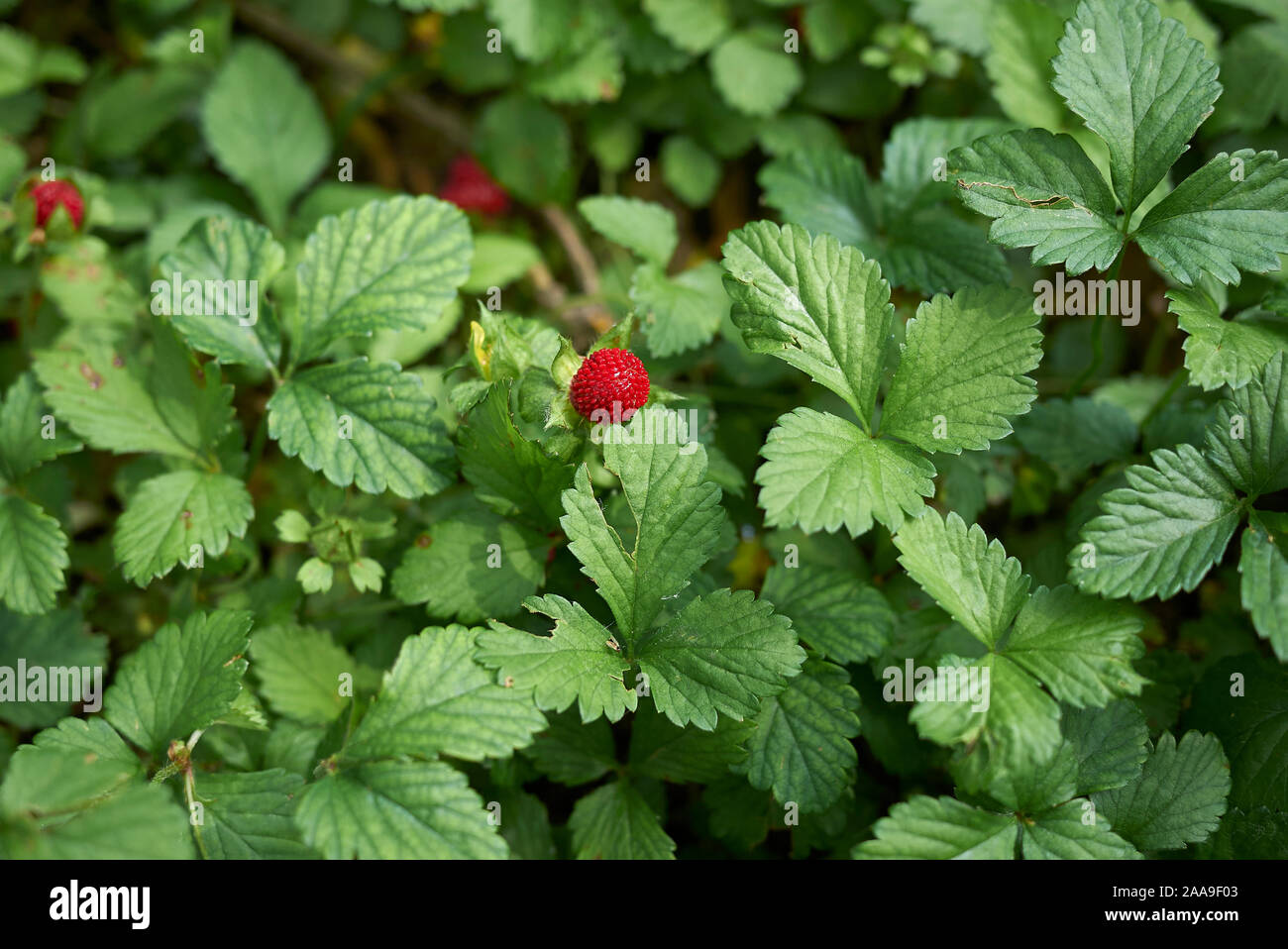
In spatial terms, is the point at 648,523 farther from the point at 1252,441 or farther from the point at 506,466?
the point at 1252,441

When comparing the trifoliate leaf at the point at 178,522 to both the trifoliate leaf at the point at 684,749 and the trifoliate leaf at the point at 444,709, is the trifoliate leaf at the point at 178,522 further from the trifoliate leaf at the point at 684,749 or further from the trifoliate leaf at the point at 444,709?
the trifoliate leaf at the point at 684,749

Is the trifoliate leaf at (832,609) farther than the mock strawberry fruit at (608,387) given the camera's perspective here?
Yes

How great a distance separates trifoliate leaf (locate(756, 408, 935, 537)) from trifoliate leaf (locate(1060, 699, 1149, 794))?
49 cm

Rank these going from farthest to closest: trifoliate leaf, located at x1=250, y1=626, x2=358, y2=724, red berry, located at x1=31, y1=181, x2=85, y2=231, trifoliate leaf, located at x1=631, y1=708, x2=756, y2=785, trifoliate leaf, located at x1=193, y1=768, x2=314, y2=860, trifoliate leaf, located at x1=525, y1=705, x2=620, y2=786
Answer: red berry, located at x1=31, y1=181, x2=85, y2=231, trifoliate leaf, located at x1=250, y1=626, x2=358, y2=724, trifoliate leaf, located at x1=525, y1=705, x2=620, y2=786, trifoliate leaf, located at x1=631, y1=708, x2=756, y2=785, trifoliate leaf, located at x1=193, y1=768, x2=314, y2=860

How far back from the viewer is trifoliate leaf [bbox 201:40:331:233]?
9.28ft

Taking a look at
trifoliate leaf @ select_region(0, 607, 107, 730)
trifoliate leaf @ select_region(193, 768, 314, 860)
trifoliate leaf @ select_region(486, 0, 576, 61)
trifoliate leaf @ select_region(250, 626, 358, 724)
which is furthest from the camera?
trifoliate leaf @ select_region(486, 0, 576, 61)

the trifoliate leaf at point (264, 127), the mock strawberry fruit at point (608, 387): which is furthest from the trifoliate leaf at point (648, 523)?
the trifoliate leaf at point (264, 127)

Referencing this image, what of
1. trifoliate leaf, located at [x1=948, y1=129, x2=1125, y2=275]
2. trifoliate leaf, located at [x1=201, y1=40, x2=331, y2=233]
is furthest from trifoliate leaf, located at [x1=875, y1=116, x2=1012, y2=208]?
trifoliate leaf, located at [x1=201, y1=40, x2=331, y2=233]

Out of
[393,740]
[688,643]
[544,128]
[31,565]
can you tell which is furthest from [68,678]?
[544,128]

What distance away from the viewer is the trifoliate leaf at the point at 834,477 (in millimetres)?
1558

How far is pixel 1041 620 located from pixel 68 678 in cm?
204

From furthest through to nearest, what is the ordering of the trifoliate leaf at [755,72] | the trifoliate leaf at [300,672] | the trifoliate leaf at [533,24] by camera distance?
the trifoliate leaf at [755,72] < the trifoliate leaf at [533,24] < the trifoliate leaf at [300,672]

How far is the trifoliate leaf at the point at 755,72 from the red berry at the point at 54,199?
1747mm

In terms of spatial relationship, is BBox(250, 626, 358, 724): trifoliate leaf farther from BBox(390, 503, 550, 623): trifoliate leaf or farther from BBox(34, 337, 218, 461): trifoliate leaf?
BBox(34, 337, 218, 461): trifoliate leaf
